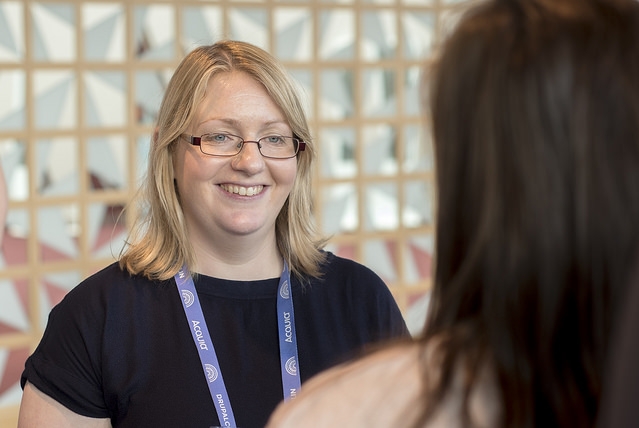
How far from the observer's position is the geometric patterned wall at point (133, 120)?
4145 millimetres

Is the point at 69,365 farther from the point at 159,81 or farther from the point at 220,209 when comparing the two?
the point at 159,81

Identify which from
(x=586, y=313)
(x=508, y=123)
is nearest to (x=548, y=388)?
(x=586, y=313)

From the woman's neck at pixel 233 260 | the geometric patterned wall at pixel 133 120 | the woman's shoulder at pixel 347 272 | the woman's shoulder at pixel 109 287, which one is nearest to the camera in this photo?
the woman's shoulder at pixel 109 287

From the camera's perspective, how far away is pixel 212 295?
2133 millimetres

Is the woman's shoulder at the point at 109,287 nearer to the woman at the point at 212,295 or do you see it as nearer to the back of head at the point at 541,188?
the woman at the point at 212,295

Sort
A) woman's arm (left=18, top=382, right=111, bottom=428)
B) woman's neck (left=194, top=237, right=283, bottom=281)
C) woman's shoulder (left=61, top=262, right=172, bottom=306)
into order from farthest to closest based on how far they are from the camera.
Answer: woman's neck (left=194, top=237, right=283, bottom=281)
woman's shoulder (left=61, top=262, right=172, bottom=306)
woman's arm (left=18, top=382, right=111, bottom=428)

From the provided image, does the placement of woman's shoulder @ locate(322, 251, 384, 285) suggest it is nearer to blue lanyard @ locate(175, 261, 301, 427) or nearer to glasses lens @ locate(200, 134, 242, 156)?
blue lanyard @ locate(175, 261, 301, 427)

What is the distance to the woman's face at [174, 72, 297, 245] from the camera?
210 centimetres

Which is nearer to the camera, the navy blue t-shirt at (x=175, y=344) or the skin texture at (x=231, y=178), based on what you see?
the navy blue t-shirt at (x=175, y=344)

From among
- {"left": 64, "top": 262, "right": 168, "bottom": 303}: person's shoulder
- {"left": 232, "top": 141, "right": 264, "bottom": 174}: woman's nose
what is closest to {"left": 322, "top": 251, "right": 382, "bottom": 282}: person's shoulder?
{"left": 232, "top": 141, "right": 264, "bottom": 174}: woman's nose

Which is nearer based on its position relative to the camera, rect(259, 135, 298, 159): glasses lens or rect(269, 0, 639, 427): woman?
rect(269, 0, 639, 427): woman

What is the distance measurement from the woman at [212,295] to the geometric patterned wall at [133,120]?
1.66m

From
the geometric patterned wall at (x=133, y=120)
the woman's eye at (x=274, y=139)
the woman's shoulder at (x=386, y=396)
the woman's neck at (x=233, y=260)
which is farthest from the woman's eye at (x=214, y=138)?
the geometric patterned wall at (x=133, y=120)

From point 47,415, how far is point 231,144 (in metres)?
0.74
